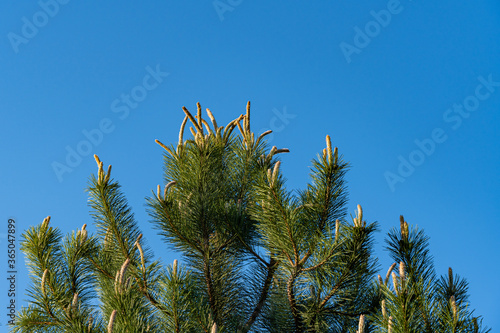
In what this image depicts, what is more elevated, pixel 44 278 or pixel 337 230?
pixel 44 278

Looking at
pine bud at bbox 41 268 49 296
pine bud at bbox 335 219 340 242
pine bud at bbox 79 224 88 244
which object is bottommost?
pine bud at bbox 335 219 340 242

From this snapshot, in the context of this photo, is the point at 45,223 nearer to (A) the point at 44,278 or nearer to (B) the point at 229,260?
(A) the point at 44,278

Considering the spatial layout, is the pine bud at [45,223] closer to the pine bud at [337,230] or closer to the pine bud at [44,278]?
the pine bud at [44,278]

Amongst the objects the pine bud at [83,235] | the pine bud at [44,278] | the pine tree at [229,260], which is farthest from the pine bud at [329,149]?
the pine bud at [44,278]

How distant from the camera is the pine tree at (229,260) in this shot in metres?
3.81

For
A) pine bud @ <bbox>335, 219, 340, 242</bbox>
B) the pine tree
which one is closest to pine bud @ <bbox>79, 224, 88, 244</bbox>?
the pine tree

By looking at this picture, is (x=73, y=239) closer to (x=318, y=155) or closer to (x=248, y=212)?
(x=248, y=212)

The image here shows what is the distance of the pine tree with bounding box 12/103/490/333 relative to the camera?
3.81 metres

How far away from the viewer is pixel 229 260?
4.61m

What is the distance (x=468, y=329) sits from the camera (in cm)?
333

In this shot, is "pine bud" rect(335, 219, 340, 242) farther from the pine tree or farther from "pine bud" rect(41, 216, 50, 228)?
"pine bud" rect(41, 216, 50, 228)

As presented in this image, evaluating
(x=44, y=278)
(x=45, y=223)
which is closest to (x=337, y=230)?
(x=44, y=278)

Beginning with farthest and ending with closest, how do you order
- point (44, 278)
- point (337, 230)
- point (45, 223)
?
point (45, 223) < point (44, 278) < point (337, 230)

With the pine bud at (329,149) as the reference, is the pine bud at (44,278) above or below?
below
